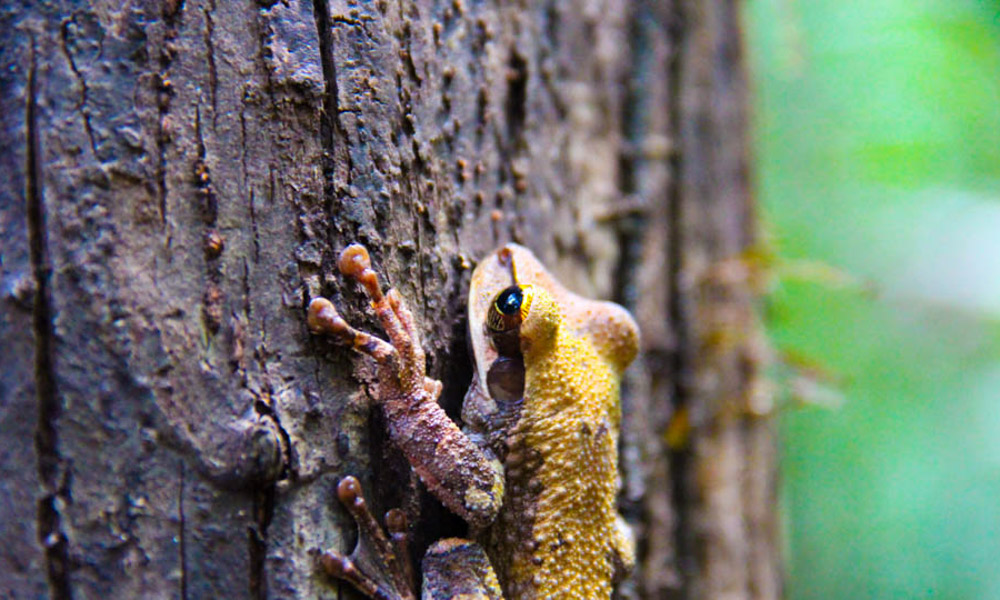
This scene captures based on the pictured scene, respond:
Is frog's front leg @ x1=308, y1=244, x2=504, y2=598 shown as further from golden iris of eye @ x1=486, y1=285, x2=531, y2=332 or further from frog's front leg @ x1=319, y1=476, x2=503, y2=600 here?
golden iris of eye @ x1=486, y1=285, x2=531, y2=332

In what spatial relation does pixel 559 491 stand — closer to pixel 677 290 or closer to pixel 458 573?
pixel 458 573

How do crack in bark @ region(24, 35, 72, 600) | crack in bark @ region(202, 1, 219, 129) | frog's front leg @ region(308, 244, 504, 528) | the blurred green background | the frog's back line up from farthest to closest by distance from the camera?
the blurred green background → the frog's back → frog's front leg @ region(308, 244, 504, 528) → crack in bark @ region(202, 1, 219, 129) → crack in bark @ region(24, 35, 72, 600)

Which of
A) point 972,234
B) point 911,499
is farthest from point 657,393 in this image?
point 972,234

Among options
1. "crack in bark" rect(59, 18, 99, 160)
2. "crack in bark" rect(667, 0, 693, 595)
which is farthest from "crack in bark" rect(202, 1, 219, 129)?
"crack in bark" rect(667, 0, 693, 595)

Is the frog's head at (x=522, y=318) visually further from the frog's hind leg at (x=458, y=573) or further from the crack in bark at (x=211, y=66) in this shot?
the crack in bark at (x=211, y=66)

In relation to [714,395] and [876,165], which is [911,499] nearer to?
[714,395]

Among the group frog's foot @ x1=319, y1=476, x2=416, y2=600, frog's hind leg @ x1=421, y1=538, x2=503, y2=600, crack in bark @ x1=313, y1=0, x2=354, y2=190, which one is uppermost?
crack in bark @ x1=313, y1=0, x2=354, y2=190
